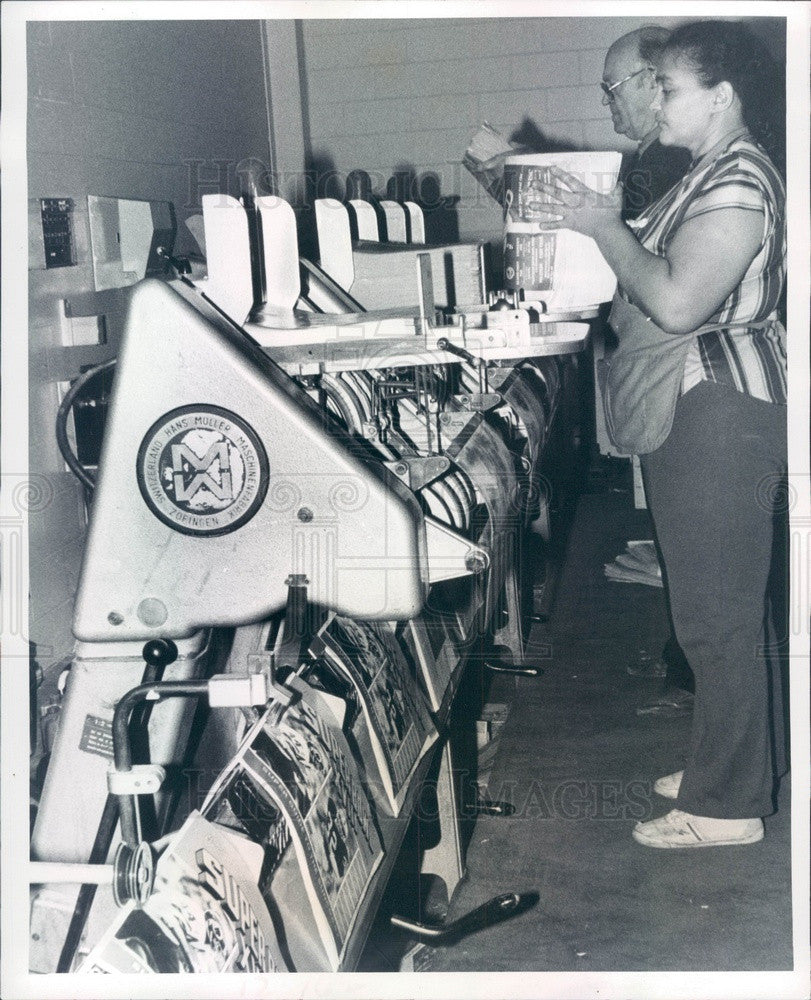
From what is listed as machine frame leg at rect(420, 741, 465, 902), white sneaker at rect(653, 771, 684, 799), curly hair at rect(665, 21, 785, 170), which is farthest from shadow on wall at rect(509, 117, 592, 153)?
machine frame leg at rect(420, 741, 465, 902)

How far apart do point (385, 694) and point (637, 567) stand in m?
2.58

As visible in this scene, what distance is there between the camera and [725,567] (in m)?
2.20

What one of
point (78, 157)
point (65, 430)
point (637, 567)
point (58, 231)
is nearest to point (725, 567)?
point (65, 430)

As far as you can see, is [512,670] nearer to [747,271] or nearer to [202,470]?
[747,271]

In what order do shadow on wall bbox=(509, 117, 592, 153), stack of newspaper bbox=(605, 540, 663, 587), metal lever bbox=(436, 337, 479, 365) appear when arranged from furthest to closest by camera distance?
shadow on wall bbox=(509, 117, 592, 153) → stack of newspaper bbox=(605, 540, 663, 587) → metal lever bbox=(436, 337, 479, 365)

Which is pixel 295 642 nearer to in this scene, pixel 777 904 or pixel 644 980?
pixel 644 980

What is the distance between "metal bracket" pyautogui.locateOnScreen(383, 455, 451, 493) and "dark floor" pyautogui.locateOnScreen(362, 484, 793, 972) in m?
0.97

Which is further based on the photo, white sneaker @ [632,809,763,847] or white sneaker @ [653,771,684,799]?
white sneaker @ [653,771,684,799]

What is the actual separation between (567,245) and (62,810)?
4.89ft

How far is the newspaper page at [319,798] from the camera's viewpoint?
168 centimetres

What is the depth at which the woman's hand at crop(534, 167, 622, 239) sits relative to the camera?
80.4 inches

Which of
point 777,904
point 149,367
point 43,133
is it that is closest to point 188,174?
point 43,133

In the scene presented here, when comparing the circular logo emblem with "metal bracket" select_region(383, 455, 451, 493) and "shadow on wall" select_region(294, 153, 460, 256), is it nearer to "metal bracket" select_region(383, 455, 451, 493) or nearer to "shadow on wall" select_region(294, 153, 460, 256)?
"metal bracket" select_region(383, 455, 451, 493)

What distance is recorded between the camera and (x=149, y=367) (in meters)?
1.64
